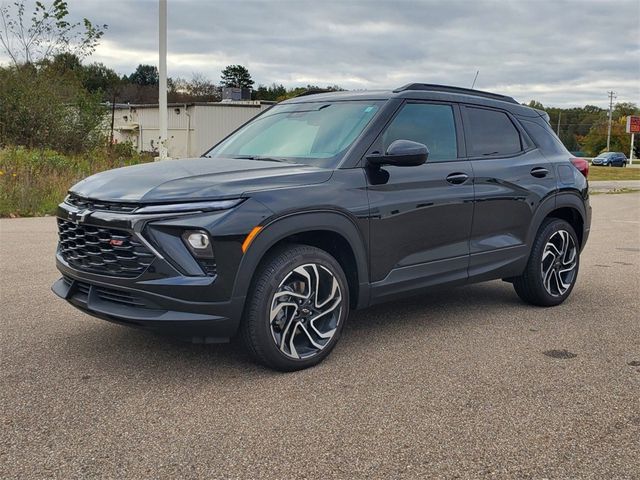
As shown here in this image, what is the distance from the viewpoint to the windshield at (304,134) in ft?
14.9

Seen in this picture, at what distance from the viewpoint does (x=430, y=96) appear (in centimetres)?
507

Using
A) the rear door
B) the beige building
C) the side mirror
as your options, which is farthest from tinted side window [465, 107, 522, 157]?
the beige building

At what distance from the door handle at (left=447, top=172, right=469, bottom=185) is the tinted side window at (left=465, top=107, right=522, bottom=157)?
0.28m

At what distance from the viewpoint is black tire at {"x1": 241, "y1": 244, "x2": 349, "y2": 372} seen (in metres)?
3.87

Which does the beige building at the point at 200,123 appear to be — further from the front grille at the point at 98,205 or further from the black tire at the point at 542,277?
the front grille at the point at 98,205

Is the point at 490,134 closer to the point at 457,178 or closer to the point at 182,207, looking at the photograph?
the point at 457,178

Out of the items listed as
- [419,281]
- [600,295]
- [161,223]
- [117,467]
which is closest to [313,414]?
[117,467]

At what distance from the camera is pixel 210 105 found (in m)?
43.9

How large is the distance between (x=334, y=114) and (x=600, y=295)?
3.42 meters

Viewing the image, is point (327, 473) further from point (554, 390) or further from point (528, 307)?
point (528, 307)

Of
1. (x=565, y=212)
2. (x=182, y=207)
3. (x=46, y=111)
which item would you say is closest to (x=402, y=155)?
(x=182, y=207)

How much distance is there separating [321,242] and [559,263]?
2.68 metres

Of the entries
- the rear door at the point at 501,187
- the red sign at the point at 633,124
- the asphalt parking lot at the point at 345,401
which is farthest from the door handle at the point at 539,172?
the red sign at the point at 633,124

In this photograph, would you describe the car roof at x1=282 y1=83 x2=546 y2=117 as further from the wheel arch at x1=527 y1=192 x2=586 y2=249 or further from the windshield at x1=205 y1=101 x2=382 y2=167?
the wheel arch at x1=527 y1=192 x2=586 y2=249
